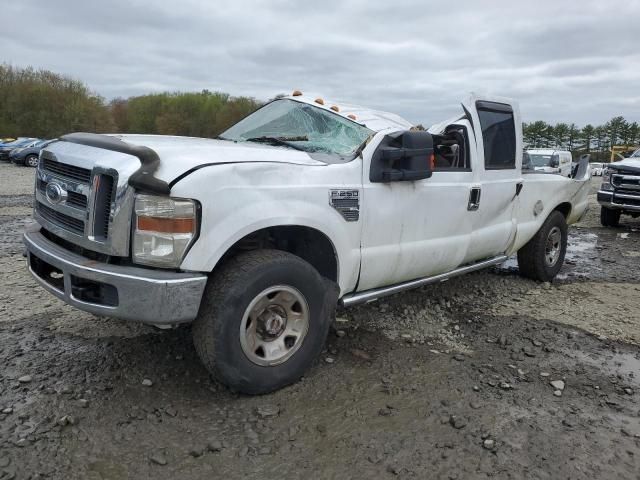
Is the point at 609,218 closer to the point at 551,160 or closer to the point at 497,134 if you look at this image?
the point at 497,134

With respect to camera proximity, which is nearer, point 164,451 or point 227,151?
point 164,451

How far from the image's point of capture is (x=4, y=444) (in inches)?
101

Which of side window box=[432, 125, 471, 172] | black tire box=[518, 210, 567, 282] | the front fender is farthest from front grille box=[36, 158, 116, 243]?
black tire box=[518, 210, 567, 282]

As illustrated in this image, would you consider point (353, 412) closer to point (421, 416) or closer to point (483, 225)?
point (421, 416)

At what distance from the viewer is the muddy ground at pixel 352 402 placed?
256 centimetres

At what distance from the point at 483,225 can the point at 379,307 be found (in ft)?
3.89

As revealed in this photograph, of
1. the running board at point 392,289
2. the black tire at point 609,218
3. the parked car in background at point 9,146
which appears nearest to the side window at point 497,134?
the running board at point 392,289

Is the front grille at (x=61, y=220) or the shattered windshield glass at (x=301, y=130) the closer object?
the front grille at (x=61, y=220)

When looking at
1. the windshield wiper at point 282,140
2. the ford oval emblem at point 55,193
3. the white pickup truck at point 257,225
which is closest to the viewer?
the white pickup truck at point 257,225

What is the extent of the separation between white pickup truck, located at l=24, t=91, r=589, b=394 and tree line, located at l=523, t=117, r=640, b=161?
257 ft

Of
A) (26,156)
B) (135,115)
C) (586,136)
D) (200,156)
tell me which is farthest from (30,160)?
(586,136)

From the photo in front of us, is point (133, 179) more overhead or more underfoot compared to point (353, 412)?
more overhead

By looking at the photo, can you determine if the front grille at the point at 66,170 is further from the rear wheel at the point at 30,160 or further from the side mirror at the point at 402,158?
the rear wheel at the point at 30,160

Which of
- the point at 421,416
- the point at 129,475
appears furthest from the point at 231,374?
the point at 421,416
